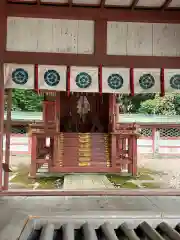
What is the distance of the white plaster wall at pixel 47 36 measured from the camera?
20.0ft

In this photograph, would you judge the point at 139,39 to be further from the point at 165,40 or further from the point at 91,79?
the point at 91,79

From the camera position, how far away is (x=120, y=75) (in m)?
6.21

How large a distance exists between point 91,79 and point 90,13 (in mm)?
1387

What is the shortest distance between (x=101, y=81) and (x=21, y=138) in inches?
658

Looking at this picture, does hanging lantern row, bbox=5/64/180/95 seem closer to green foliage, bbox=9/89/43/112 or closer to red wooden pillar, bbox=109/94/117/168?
red wooden pillar, bbox=109/94/117/168

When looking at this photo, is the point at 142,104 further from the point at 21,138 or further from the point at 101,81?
the point at 101,81

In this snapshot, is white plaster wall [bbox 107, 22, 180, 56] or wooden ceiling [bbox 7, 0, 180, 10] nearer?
wooden ceiling [bbox 7, 0, 180, 10]

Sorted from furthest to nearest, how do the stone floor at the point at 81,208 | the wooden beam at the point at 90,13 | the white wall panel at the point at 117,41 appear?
the white wall panel at the point at 117,41 → the wooden beam at the point at 90,13 → the stone floor at the point at 81,208

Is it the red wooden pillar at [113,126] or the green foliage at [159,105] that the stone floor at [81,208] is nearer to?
the red wooden pillar at [113,126]

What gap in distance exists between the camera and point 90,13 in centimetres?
616

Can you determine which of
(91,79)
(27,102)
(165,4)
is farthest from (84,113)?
(27,102)

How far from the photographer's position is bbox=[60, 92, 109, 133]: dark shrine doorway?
1353cm

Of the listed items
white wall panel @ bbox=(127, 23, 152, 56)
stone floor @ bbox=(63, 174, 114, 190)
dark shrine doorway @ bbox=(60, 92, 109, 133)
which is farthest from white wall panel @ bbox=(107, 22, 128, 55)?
dark shrine doorway @ bbox=(60, 92, 109, 133)

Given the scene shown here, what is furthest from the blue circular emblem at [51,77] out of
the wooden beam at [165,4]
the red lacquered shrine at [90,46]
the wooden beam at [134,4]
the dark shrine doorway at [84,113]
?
the dark shrine doorway at [84,113]
